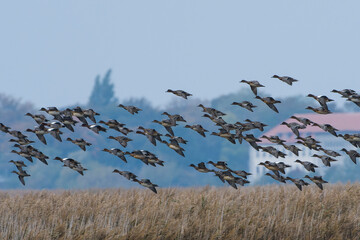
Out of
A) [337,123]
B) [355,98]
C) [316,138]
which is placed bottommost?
[355,98]

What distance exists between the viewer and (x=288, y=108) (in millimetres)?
106938

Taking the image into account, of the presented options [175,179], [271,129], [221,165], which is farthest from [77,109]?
[271,129]

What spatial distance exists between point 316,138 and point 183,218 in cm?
9004

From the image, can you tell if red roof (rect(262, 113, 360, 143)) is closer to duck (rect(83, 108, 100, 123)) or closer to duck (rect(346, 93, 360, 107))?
duck (rect(346, 93, 360, 107))

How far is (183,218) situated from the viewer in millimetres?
17375

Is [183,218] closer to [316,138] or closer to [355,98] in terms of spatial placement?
[355,98]

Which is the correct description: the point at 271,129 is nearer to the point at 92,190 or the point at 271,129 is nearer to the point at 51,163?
the point at 51,163

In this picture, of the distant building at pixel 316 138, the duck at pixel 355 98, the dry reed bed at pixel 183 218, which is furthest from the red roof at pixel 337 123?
the duck at pixel 355 98

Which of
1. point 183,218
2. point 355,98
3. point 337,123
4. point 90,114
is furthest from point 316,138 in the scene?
point 90,114

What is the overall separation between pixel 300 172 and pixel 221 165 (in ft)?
256

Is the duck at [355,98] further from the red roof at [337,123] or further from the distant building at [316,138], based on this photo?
the red roof at [337,123]

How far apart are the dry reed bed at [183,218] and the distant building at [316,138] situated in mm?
70172

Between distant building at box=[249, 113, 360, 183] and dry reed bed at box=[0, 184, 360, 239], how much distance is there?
2763 inches

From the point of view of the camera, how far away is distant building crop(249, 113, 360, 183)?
9419cm
